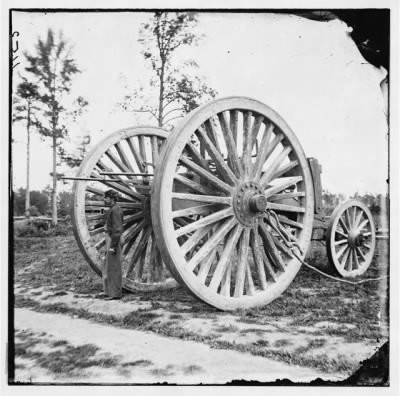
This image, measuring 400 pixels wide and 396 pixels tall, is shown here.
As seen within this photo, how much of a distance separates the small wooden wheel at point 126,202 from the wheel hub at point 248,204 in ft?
5.03

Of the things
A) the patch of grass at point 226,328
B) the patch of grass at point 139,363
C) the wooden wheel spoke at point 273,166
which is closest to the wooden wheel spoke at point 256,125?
the wooden wheel spoke at point 273,166

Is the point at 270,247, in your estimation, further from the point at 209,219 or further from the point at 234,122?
the point at 234,122

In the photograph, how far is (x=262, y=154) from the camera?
5910mm

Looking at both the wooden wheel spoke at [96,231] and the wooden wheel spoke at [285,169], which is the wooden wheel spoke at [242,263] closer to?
the wooden wheel spoke at [285,169]

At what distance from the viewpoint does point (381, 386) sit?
4.12 meters

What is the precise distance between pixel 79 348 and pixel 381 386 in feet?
9.63

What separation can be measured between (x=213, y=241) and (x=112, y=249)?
1.71 metres

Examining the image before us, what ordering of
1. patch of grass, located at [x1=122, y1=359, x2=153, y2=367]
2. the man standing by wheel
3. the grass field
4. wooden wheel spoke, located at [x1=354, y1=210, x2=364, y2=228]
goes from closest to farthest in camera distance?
patch of grass, located at [x1=122, y1=359, x2=153, y2=367] < the grass field < the man standing by wheel < wooden wheel spoke, located at [x1=354, y1=210, x2=364, y2=228]

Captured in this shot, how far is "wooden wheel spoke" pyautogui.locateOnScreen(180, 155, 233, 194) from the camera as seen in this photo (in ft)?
17.1

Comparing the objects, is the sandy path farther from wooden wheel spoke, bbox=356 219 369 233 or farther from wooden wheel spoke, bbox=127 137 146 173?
wooden wheel spoke, bbox=356 219 369 233

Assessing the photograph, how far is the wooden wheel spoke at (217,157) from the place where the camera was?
17.5 feet

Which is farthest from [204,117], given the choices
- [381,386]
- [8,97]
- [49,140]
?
[49,140]

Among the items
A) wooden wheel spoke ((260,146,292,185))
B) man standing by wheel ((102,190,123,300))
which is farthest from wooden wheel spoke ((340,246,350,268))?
man standing by wheel ((102,190,123,300))

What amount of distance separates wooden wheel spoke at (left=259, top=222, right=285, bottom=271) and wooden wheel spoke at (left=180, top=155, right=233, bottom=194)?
740 mm
